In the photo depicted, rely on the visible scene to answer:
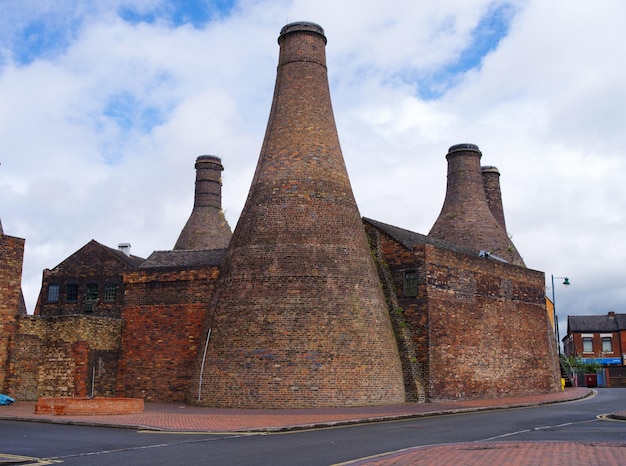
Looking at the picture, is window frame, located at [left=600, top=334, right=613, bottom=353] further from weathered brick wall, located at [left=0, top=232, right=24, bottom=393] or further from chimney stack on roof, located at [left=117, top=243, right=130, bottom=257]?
weathered brick wall, located at [left=0, top=232, right=24, bottom=393]

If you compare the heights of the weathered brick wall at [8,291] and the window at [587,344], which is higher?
the weathered brick wall at [8,291]

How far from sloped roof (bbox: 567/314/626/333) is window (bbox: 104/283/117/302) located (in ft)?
156

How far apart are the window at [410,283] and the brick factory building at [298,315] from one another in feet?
0.17

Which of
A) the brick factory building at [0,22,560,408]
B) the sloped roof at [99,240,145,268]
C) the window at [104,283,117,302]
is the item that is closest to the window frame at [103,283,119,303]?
the window at [104,283,117,302]

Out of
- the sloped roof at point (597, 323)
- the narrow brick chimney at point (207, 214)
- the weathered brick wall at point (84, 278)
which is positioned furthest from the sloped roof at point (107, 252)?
the sloped roof at point (597, 323)

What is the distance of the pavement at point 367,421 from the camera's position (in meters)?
8.95

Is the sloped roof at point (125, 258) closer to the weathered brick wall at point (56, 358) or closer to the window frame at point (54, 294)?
the window frame at point (54, 294)

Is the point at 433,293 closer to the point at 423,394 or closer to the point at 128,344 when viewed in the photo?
the point at 423,394

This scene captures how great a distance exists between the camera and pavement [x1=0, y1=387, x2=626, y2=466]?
8945 millimetres

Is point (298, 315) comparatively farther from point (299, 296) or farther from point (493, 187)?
point (493, 187)

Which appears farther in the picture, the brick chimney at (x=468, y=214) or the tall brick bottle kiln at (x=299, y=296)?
the brick chimney at (x=468, y=214)

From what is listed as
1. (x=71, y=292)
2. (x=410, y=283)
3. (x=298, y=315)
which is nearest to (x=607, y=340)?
(x=410, y=283)

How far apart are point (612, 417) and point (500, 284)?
11.6 metres

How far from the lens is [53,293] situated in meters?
34.2
